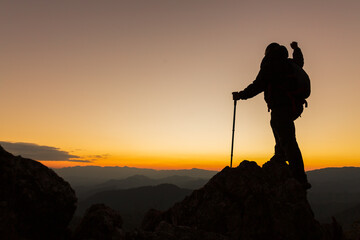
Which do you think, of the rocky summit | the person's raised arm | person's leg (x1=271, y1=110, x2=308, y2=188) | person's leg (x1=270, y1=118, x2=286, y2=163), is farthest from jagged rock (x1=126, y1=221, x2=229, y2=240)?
the person's raised arm

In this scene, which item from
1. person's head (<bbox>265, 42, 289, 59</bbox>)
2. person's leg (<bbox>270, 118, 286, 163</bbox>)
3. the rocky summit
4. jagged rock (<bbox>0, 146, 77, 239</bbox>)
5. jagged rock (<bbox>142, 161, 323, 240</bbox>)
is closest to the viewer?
jagged rock (<bbox>0, 146, 77, 239</bbox>)

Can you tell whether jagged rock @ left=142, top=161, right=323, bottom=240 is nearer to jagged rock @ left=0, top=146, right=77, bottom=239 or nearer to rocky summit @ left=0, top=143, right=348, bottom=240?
rocky summit @ left=0, top=143, right=348, bottom=240

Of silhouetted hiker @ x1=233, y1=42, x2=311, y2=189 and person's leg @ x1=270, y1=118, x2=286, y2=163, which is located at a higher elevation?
silhouetted hiker @ x1=233, y1=42, x2=311, y2=189

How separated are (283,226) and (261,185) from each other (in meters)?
1.93

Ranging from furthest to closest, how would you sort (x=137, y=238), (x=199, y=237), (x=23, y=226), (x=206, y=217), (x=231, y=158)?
(x=231, y=158) < (x=206, y=217) < (x=199, y=237) < (x=137, y=238) < (x=23, y=226)

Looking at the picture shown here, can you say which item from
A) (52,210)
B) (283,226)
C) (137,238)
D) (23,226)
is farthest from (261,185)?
(23,226)

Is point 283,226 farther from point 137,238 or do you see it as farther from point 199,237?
point 137,238

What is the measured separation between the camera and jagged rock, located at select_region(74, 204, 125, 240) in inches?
279

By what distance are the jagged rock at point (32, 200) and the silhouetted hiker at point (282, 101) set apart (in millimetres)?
7286

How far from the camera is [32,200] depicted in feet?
21.5

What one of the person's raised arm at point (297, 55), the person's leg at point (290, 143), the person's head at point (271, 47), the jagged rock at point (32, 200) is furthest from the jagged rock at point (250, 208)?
the person's raised arm at point (297, 55)

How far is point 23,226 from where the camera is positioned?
20.5ft

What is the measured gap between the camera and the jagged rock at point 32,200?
6078 millimetres

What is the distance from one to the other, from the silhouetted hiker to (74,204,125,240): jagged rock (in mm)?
6331
